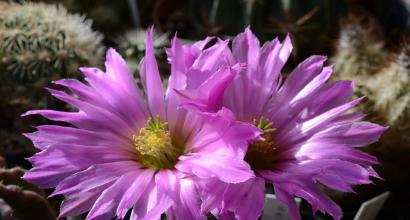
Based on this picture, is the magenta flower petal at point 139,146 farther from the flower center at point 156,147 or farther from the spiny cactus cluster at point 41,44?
the spiny cactus cluster at point 41,44

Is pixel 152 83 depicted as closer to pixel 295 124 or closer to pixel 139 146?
pixel 139 146

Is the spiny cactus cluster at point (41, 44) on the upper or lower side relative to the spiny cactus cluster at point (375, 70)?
upper

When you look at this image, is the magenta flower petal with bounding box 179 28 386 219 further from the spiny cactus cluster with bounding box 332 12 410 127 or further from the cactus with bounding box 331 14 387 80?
the cactus with bounding box 331 14 387 80

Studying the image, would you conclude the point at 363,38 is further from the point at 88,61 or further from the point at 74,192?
the point at 74,192

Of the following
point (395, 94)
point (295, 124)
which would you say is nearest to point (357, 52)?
point (395, 94)

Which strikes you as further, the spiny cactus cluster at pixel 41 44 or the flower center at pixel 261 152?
the spiny cactus cluster at pixel 41 44

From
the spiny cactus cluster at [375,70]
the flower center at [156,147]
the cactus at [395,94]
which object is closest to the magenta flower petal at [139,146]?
the flower center at [156,147]
